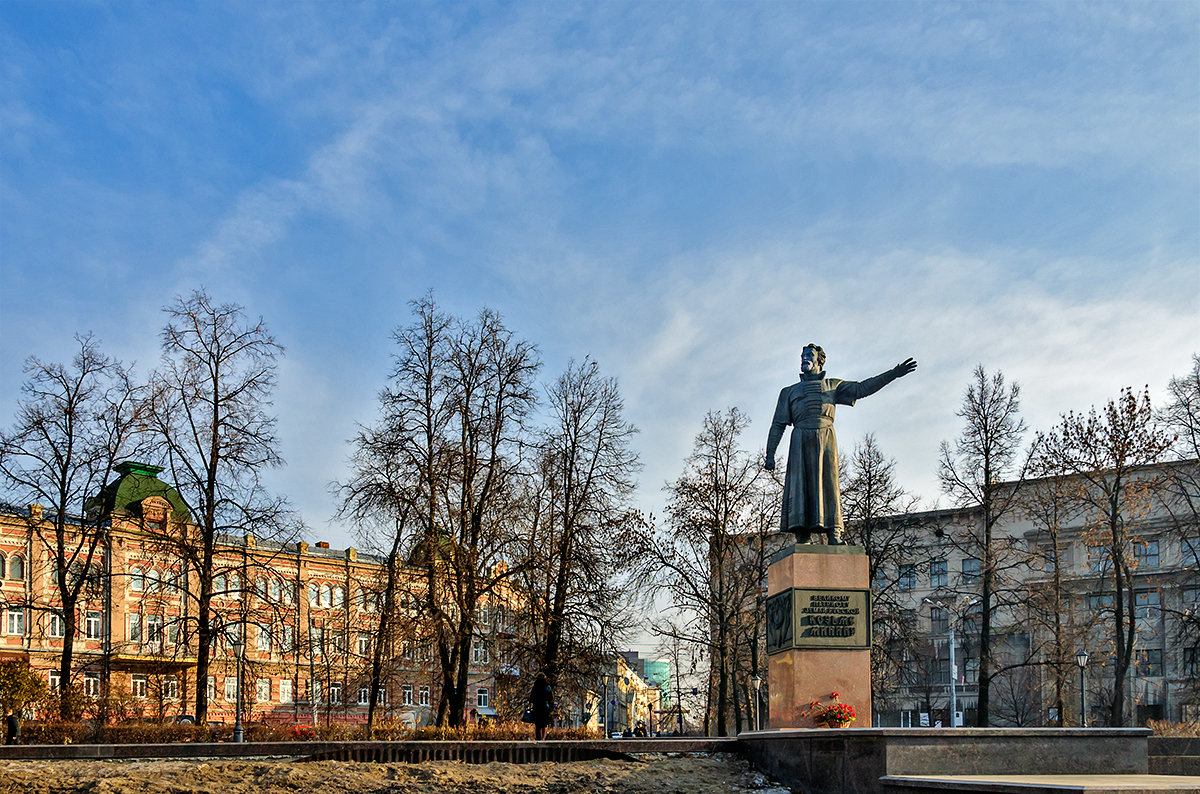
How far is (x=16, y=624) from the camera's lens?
53.3 m

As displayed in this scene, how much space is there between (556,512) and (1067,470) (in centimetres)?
1437

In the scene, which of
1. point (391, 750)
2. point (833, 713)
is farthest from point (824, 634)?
point (391, 750)

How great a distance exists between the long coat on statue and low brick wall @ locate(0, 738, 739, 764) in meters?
4.02

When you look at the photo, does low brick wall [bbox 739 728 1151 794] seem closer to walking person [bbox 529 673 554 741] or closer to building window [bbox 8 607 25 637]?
walking person [bbox 529 673 554 741]

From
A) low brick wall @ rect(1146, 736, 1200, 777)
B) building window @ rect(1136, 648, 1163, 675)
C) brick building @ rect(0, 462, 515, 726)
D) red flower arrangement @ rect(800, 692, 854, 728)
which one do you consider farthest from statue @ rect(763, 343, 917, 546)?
building window @ rect(1136, 648, 1163, 675)

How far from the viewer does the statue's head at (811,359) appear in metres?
20.6

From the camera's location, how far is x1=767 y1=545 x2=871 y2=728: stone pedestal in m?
18.6

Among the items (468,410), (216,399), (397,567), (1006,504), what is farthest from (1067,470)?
(216,399)

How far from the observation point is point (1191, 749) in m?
21.3

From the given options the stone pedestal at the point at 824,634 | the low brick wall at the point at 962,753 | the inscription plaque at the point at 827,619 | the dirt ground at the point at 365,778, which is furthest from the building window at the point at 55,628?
the low brick wall at the point at 962,753

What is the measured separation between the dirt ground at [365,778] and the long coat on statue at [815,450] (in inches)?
180


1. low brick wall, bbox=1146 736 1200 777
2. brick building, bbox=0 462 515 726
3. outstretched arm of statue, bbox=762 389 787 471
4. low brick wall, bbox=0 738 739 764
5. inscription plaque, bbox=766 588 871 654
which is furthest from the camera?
brick building, bbox=0 462 515 726

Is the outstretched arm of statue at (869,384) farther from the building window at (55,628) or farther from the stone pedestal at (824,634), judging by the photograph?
the building window at (55,628)

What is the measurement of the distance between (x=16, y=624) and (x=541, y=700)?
35374 mm
